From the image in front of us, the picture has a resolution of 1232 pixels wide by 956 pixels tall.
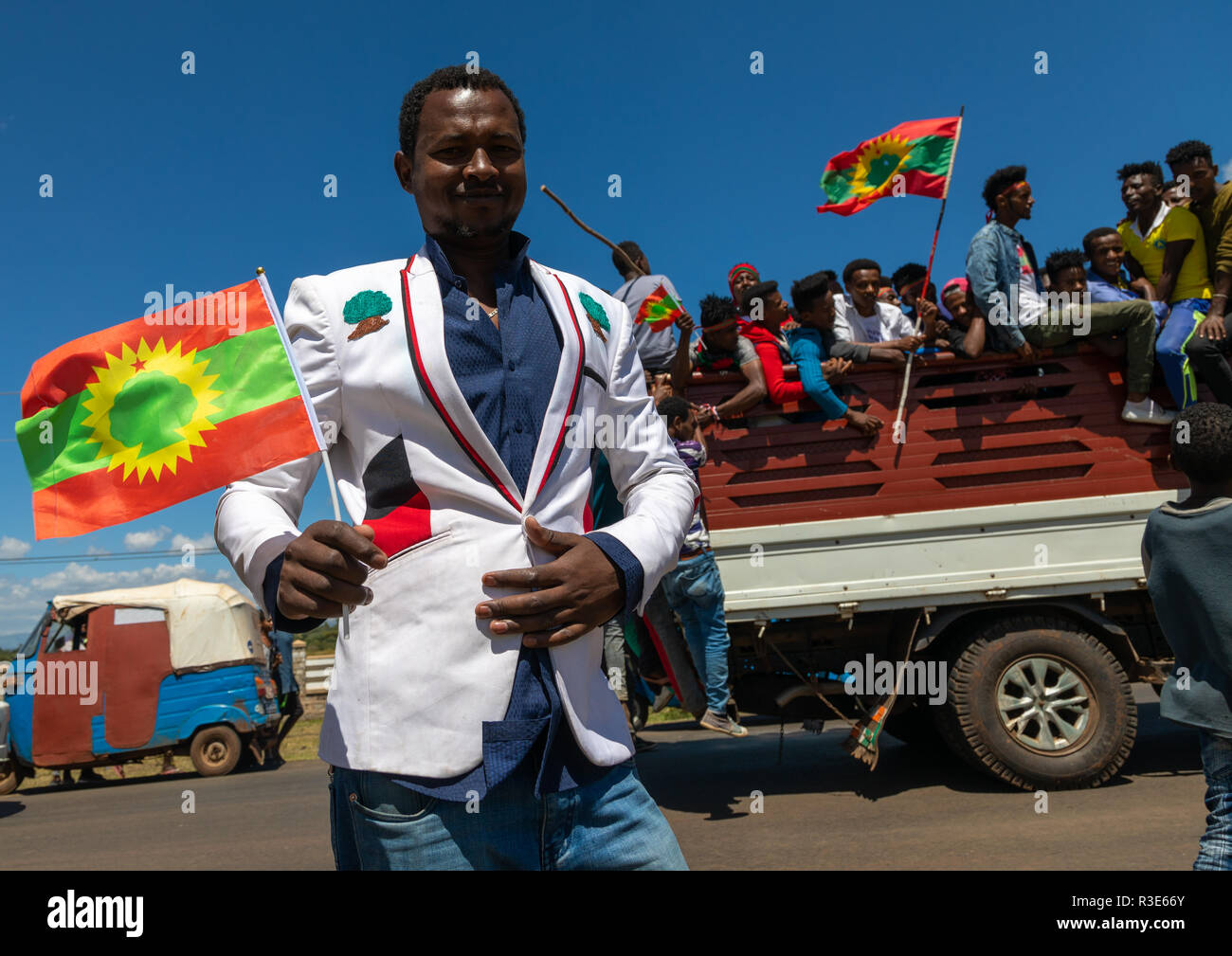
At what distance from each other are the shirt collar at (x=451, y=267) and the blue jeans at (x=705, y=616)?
3.55 meters

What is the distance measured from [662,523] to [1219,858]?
2.34 meters

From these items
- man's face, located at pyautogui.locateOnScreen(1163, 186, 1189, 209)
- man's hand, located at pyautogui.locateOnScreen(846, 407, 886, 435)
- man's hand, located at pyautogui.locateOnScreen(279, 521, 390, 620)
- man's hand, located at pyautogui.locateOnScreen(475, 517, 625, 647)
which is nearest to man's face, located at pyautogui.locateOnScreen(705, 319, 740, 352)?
man's hand, located at pyautogui.locateOnScreen(846, 407, 886, 435)

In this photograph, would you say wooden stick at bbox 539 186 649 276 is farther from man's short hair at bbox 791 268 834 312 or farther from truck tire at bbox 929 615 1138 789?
truck tire at bbox 929 615 1138 789

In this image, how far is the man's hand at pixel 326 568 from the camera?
1197 mm

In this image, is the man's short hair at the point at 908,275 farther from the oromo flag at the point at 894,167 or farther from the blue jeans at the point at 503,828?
the blue jeans at the point at 503,828

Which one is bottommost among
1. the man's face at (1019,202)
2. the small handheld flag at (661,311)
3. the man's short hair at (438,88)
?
the man's short hair at (438,88)

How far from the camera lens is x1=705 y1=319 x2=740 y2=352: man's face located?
18.2ft

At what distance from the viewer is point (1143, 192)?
6586mm

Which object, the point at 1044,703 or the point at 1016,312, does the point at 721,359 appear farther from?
the point at 1044,703

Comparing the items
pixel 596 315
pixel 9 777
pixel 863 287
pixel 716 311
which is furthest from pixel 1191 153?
pixel 9 777

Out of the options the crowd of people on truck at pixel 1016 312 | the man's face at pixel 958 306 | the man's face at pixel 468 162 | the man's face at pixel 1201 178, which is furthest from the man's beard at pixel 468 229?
the man's face at pixel 1201 178

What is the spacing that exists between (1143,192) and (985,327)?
7.51 feet

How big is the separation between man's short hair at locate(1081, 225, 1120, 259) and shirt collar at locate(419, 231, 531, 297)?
5.86 meters
